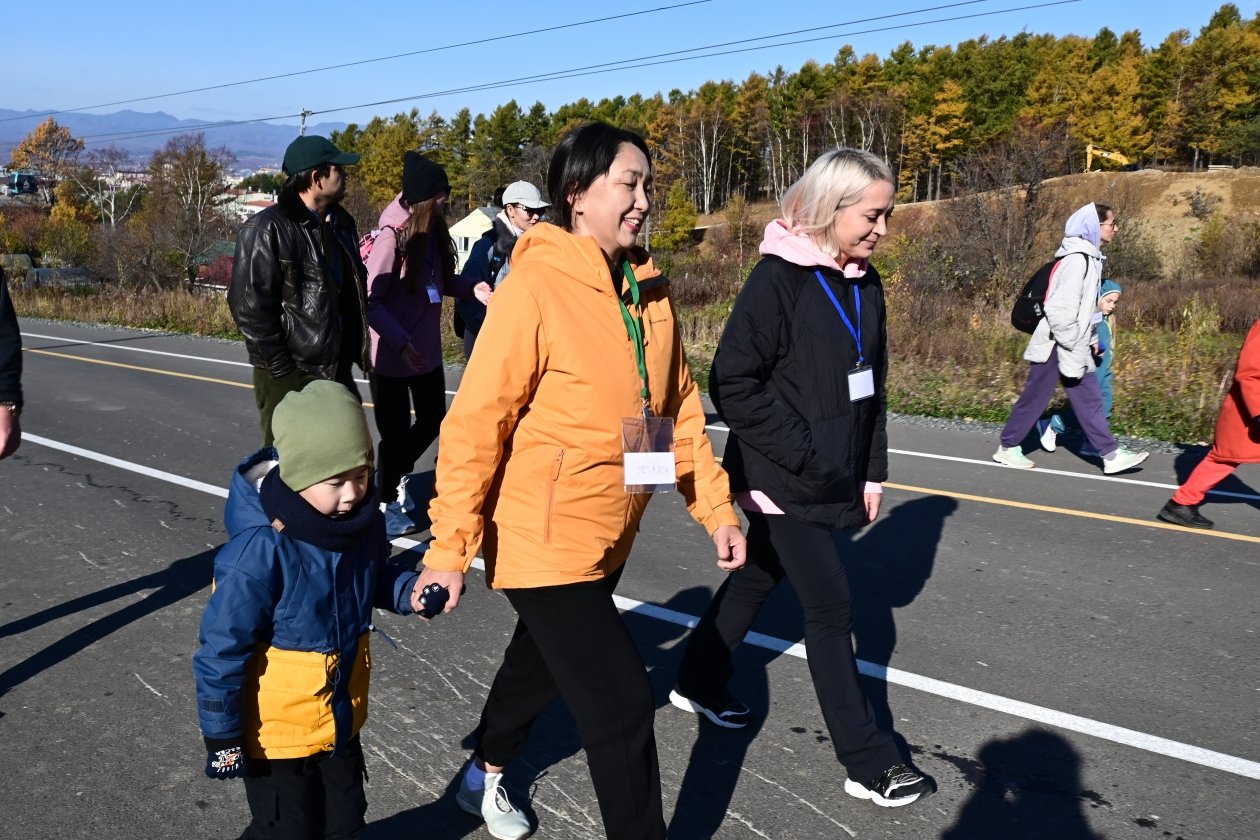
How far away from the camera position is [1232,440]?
628 centimetres

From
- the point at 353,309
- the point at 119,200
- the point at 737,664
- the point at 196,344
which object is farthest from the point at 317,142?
the point at 119,200

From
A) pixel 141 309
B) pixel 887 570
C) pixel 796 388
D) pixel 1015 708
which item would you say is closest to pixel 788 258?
pixel 796 388

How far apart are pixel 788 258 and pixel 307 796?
6.91 ft

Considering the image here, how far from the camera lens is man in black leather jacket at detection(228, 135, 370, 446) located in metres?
4.62

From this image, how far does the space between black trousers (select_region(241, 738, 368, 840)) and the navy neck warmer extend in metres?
0.54

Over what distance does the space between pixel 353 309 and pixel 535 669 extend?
254cm

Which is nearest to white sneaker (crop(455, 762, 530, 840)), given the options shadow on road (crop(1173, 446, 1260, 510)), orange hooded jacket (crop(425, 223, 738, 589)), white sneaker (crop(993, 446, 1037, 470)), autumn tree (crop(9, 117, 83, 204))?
orange hooded jacket (crop(425, 223, 738, 589))

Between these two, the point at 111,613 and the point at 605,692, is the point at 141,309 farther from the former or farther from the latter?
the point at 605,692

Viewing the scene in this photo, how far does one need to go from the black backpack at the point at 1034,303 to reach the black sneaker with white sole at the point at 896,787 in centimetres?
521

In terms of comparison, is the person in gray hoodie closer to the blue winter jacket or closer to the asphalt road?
the asphalt road

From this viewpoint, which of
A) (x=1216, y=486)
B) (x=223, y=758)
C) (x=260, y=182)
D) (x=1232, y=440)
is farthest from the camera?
(x=260, y=182)

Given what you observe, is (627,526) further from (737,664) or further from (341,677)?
(737,664)

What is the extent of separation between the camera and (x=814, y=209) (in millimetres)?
3447

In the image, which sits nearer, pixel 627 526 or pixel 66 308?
pixel 627 526
